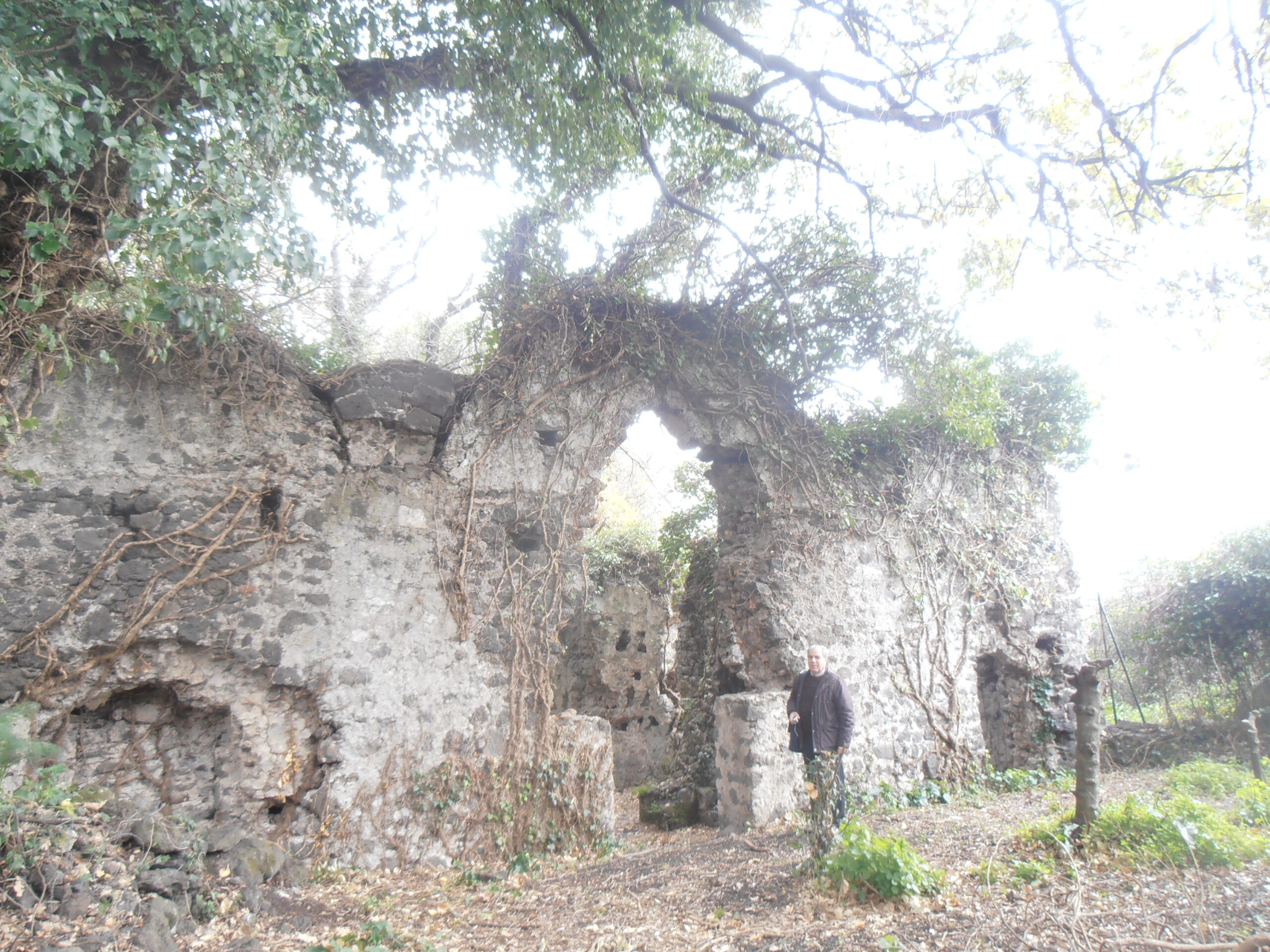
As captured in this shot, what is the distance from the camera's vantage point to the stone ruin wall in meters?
4.09

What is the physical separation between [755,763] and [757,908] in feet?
6.63

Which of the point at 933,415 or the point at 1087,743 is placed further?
the point at 933,415

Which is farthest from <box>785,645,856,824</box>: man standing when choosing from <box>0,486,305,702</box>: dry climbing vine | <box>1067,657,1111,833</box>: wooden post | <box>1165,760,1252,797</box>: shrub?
<box>0,486,305,702</box>: dry climbing vine

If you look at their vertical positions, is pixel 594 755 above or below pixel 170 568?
below

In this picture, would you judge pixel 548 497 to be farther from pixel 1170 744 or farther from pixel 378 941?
pixel 1170 744

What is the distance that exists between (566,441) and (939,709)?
4.91 meters

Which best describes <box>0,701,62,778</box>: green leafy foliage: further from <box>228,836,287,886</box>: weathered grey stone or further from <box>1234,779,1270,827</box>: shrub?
<box>1234,779,1270,827</box>: shrub

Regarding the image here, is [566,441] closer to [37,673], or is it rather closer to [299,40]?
[299,40]

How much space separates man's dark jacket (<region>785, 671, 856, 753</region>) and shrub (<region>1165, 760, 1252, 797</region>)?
124 inches

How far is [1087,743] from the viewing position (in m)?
4.15

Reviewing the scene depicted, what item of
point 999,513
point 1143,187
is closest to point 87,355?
point 1143,187

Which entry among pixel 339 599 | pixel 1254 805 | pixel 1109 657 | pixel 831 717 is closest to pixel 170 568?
pixel 339 599

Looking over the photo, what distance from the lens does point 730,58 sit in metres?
7.26

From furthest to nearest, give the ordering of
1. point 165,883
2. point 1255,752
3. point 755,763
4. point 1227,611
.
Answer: point 1227,611 < point 1255,752 < point 755,763 < point 165,883
